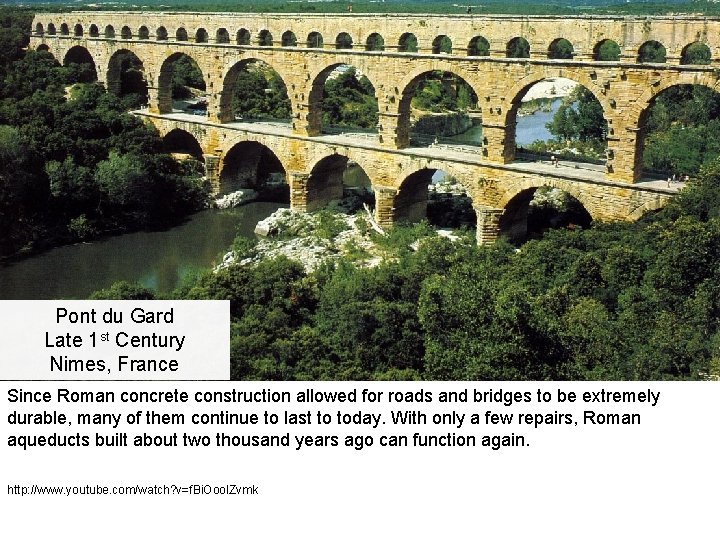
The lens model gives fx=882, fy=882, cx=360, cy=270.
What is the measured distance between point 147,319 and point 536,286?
368 inches

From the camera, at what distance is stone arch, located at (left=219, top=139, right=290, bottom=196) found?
104 feet

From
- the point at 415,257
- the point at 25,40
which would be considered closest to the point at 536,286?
the point at 415,257

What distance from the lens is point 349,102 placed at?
4456 cm

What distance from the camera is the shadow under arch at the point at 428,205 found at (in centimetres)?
2665

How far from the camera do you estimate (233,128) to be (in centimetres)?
3067

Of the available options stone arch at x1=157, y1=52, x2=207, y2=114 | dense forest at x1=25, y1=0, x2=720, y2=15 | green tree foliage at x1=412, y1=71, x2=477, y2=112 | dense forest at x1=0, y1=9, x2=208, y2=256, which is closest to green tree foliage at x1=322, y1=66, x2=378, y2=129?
green tree foliage at x1=412, y1=71, x2=477, y2=112

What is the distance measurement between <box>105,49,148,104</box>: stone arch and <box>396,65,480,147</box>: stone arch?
14.5 metres

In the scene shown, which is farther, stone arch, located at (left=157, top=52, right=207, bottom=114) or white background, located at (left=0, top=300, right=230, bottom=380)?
stone arch, located at (left=157, top=52, right=207, bottom=114)

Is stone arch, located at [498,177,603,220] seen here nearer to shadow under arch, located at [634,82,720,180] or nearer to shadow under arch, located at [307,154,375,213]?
shadow under arch, located at [634,82,720,180]

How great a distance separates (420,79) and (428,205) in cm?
412

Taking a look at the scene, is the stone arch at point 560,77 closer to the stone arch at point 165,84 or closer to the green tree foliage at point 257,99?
the stone arch at point 165,84

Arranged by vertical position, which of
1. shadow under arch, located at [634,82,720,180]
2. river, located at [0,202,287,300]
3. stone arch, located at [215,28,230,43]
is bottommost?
river, located at [0,202,287,300]

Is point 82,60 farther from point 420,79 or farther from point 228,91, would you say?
point 420,79
